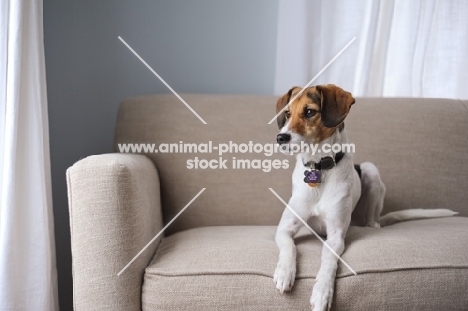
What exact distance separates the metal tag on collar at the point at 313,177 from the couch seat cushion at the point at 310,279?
235 mm

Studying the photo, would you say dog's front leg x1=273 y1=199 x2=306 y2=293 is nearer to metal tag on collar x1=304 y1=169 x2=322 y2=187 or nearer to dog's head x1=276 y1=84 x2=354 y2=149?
metal tag on collar x1=304 y1=169 x2=322 y2=187

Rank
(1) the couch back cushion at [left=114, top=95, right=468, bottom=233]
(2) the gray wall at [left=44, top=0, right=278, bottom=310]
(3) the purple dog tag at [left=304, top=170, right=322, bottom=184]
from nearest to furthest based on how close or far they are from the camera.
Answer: (3) the purple dog tag at [left=304, top=170, right=322, bottom=184], (1) the couch back cushion at [left=114, top=95, right=468, bottom=233], (2) the gray wall at [left=44, top=0, right=278, bottom=310]

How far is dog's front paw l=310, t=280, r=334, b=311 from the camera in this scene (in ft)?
3.70

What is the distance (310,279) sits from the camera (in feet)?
3.92

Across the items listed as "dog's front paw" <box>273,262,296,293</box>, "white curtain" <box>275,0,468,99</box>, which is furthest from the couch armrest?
"white curtain" <box>275,0,468,99</box>

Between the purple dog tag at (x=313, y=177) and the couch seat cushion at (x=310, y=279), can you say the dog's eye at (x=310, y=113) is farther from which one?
the couch seat cushion at (x=310, y=279)

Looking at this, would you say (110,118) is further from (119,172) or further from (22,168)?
(119,172)

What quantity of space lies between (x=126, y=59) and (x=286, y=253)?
135 cm

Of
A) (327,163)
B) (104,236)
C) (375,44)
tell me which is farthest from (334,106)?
(375,44)

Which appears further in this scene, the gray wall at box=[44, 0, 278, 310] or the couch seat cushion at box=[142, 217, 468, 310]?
the gray wall at box=[44, 0, 278, 310]

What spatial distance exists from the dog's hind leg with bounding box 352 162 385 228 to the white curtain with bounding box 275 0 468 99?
1.93 feet

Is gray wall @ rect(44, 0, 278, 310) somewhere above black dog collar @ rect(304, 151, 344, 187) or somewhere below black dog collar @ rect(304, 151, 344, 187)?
above

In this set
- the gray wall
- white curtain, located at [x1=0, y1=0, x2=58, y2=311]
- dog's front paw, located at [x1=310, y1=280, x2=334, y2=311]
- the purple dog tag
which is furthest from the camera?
the gray wall

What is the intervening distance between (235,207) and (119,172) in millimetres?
694
